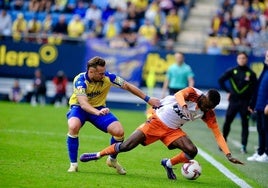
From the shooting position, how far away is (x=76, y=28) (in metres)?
31.1

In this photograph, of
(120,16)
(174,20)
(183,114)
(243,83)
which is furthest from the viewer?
(120,16)

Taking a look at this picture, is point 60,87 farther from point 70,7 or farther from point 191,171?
point 191,171

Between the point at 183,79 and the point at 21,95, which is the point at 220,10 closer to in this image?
the point at 21,95

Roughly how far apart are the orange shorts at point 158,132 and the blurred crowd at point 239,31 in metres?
17.7

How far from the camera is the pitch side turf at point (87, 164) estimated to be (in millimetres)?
10984

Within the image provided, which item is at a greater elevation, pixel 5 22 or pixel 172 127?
pixel 172 127

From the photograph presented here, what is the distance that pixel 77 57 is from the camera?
30.6 meters

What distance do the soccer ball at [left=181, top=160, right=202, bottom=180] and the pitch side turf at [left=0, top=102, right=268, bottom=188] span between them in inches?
3.3

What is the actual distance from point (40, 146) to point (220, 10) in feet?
58.1

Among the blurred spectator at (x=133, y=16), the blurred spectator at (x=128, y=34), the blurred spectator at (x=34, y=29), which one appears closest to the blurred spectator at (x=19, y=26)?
the blurred spectator at (x=34, y=29)

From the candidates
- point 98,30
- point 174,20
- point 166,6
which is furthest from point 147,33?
point 166,6

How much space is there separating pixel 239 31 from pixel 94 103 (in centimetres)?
1827

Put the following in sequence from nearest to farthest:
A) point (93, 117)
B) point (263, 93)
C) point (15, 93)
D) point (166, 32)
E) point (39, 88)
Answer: point (93, 117) < point (263, 93) < point (39, 88) < point (166, 32) < point (15, 93)

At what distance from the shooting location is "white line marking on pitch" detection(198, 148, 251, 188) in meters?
11.9
